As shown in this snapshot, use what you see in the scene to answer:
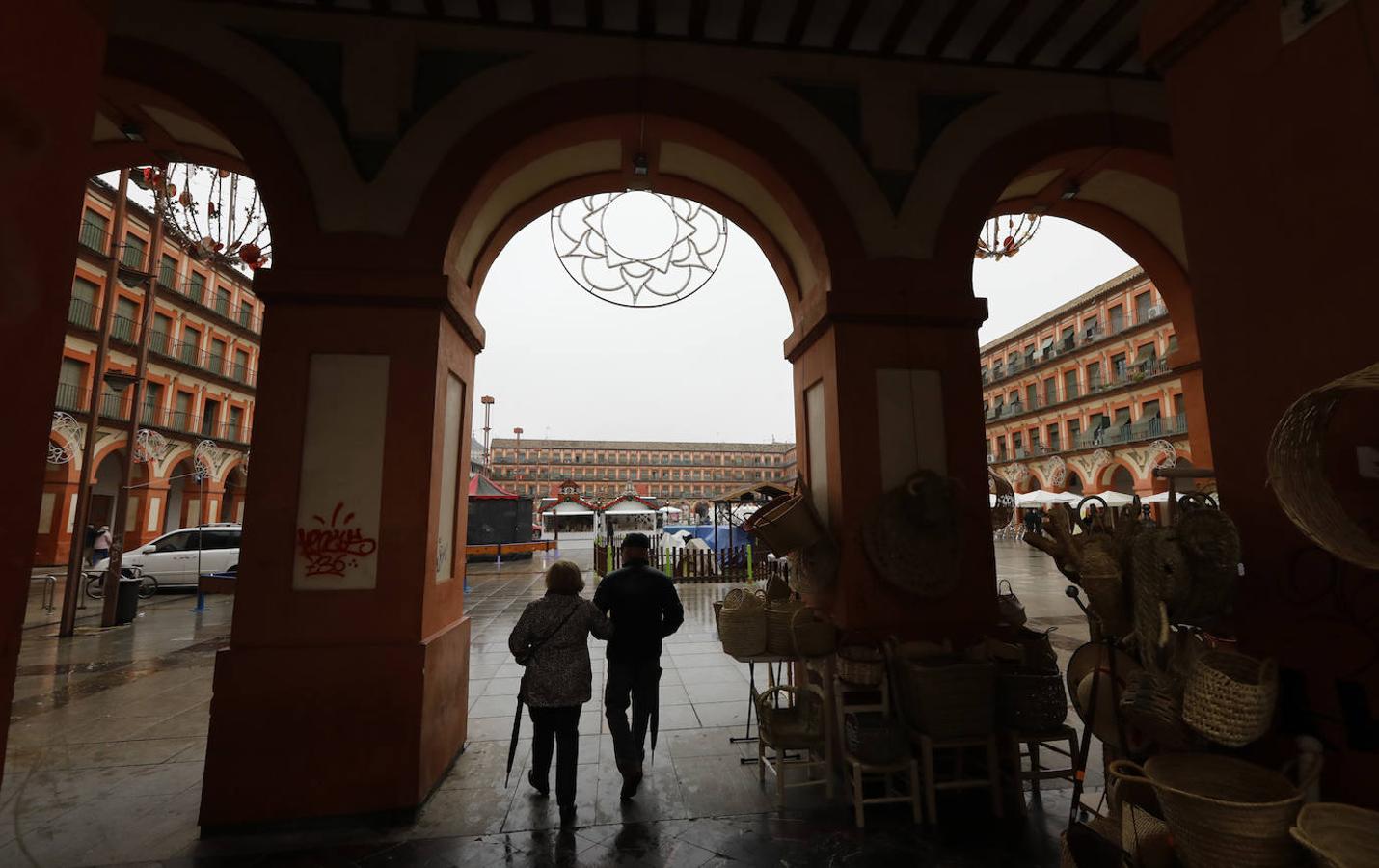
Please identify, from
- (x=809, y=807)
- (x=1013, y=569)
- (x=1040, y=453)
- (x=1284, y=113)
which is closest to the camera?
(x=1284, y=113)

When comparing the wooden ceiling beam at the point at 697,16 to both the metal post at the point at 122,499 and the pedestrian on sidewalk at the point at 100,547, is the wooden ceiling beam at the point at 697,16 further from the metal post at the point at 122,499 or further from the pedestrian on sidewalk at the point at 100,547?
the pedestrian on sidewalk at the point at 100,547

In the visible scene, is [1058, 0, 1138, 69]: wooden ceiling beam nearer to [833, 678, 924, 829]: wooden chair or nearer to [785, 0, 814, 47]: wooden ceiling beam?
[785, 0, 814, 47]: wooden ceiling beam

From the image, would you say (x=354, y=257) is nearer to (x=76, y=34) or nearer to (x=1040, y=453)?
(x=76, y=34)

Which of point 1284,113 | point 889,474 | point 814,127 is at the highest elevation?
point 814,127

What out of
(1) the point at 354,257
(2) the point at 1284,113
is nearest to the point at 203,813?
(1) the point at 354,257

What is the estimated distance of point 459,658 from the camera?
424 cm

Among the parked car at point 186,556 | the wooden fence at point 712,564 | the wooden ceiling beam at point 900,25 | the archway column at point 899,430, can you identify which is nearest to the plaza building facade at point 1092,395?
the wooden fence at point 712,564

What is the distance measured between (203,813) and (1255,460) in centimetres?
535

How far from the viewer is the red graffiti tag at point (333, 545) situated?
11.7ft

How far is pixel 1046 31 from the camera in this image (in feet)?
14.5

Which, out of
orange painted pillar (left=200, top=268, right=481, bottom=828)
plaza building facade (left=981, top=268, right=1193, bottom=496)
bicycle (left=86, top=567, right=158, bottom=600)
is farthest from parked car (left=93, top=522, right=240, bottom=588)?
plaza building facade (left=981, top=268, right=1193, bottom=496)

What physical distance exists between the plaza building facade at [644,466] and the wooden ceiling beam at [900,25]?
66.3 m

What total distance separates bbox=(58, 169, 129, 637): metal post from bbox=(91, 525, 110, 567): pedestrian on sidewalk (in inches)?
144

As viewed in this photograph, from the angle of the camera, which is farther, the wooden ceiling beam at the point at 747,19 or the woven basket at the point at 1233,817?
the wooden ceiling beam at the point at 747,19
